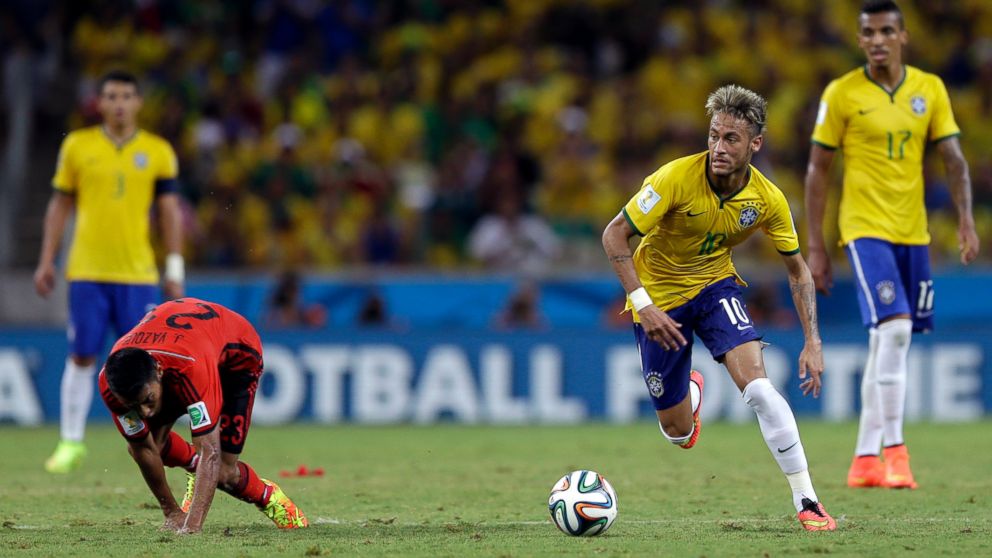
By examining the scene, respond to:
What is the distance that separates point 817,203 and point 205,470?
14.2ft

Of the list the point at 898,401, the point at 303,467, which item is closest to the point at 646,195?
the point at 898,401

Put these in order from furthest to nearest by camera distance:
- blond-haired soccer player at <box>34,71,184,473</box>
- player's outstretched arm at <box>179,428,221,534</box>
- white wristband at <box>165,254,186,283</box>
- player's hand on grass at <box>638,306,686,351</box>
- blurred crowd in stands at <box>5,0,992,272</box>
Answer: blurred crowd in stands at <box>5,0,992,272</box> < blond-haired soccer player at <box>34,71,184,473</box> < white wristband at <box>165,254,186,283</box> < player's hand on grass at <box>638,306,686,351</box> < player's outstretched arm at <box>179,428,221,534</box>

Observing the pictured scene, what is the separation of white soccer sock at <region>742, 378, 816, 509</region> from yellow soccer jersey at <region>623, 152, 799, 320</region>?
695mm

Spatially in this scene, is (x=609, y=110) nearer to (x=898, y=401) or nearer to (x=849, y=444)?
(x=849, y=444)

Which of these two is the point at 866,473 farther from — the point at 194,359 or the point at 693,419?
the point at 194,359

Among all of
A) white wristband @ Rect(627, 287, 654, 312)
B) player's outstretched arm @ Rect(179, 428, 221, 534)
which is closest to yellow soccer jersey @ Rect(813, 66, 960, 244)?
white wristband @ Rect(627, 287, 654, 312)

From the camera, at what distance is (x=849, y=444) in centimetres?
1258

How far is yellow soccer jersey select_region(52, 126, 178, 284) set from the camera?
1061 cm

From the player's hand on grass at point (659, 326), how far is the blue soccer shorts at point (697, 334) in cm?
50

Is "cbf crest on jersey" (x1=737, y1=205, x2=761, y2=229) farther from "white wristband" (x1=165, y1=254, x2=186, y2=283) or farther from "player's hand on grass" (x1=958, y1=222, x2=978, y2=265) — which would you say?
"white wristband" (x1=165, y1=254, x2=186, y2=283)

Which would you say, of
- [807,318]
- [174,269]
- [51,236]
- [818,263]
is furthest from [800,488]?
[51,236]

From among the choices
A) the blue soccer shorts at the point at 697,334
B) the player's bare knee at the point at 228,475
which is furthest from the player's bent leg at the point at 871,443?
the player's bare knee at the point at 228,475

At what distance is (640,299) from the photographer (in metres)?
6.93

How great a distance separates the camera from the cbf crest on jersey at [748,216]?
7148mm
